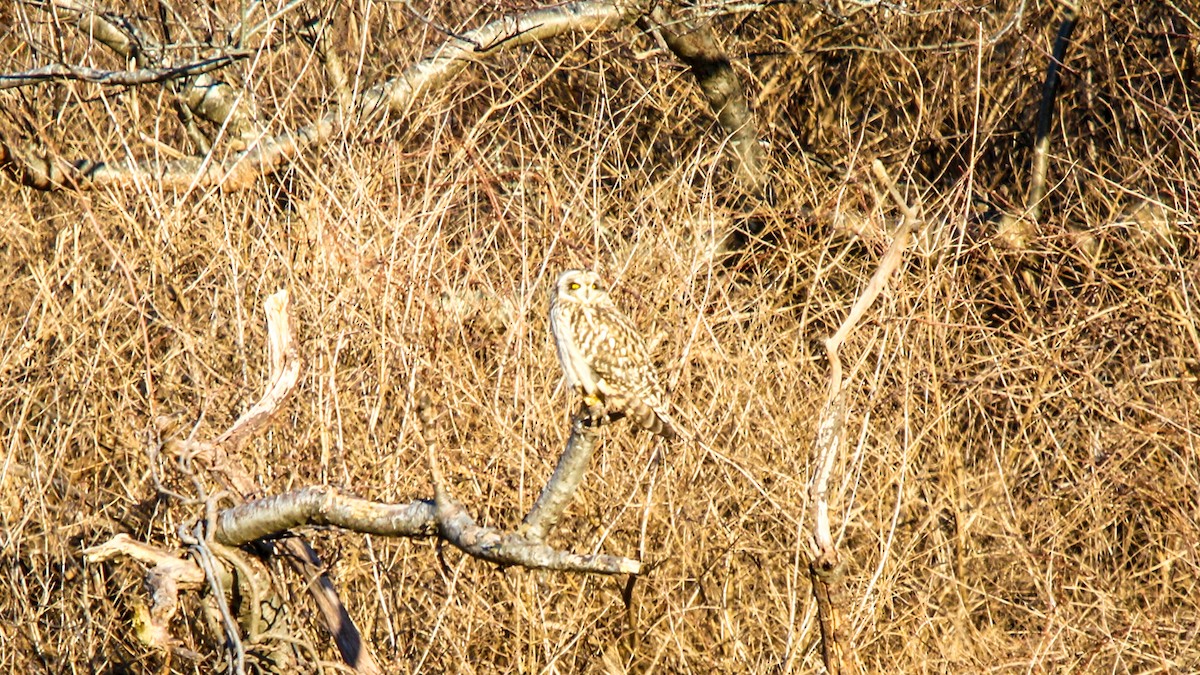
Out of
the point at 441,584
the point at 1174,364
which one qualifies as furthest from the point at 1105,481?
the point at 441,584

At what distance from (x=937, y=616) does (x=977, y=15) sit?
3696 mm

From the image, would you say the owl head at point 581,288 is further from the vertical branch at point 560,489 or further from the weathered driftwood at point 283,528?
the vertical branch at point 560,489

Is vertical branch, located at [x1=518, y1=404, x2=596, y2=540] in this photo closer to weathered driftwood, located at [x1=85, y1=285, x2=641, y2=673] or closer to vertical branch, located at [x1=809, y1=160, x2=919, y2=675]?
weathered driftwood, located at [x1=85, y1=285, x2=641, y2=673]

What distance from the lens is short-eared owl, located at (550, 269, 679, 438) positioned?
419 centimetres

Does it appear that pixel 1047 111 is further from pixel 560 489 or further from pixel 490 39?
pixel 560 489

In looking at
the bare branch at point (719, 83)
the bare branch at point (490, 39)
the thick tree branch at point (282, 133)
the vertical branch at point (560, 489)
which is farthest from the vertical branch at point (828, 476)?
the bare branch at point (719, 83)

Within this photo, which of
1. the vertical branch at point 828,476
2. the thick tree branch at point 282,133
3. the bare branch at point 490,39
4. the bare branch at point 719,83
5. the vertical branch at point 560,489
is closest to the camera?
the vertical branch at point 828,476

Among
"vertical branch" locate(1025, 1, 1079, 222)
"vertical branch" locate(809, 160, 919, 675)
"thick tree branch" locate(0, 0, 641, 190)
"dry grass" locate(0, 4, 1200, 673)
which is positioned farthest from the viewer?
"vertical branch" locate(1025, 1, 1079, 222)

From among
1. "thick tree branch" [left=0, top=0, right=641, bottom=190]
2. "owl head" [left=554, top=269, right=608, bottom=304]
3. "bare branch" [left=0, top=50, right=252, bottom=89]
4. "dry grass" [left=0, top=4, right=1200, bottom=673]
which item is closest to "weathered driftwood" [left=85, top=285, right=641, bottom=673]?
"dry grass" [left=0, top=4, right=1200, bottom=673]

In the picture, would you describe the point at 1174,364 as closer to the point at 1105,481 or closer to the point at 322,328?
the point at 1105,481

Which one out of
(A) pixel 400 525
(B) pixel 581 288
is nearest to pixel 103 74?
(B) pixel 581 288

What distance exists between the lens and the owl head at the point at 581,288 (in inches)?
174

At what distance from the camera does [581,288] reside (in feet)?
14.5

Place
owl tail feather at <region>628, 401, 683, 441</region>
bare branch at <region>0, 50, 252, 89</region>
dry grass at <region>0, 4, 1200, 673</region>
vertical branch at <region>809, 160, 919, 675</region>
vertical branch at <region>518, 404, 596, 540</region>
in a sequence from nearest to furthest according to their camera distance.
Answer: vertical branch at <region>809, 160, 919, 675</region>, vertical branch at <region>518, 404, 596, 540</region>, owl tail feather at <region>628, 401, 683, 441</region>, dry grass at <region>0, 4, 1200, 673</region>, bare branch at <region>0, 50, 252, 89</region>
